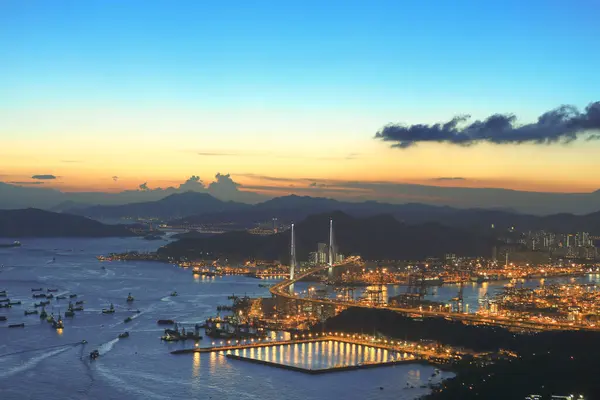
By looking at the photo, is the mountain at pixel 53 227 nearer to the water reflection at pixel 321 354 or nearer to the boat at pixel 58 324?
the boat at pixel 58 324

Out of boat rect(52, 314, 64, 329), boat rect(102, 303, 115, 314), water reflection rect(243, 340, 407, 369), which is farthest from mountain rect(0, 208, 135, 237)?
water reflection rect(243, 340, 407, 369)

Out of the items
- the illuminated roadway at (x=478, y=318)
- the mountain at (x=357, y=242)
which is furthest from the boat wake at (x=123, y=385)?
the mountain at (x=357, y=242)

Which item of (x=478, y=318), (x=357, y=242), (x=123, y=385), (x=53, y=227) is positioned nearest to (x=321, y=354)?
(x=123, y=385)

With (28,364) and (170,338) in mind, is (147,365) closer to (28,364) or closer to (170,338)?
(170,338)

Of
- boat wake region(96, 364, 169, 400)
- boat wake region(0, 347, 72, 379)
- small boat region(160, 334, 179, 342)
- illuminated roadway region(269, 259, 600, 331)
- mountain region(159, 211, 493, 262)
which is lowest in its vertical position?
boat wake region(96, 364, 169, 400)

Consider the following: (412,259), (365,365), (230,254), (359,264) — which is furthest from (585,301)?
(230,254)

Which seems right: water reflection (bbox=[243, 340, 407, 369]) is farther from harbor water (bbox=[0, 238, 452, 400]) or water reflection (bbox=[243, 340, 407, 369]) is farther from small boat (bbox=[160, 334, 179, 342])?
small boat (bbox=[160, 334, 179, 342])
